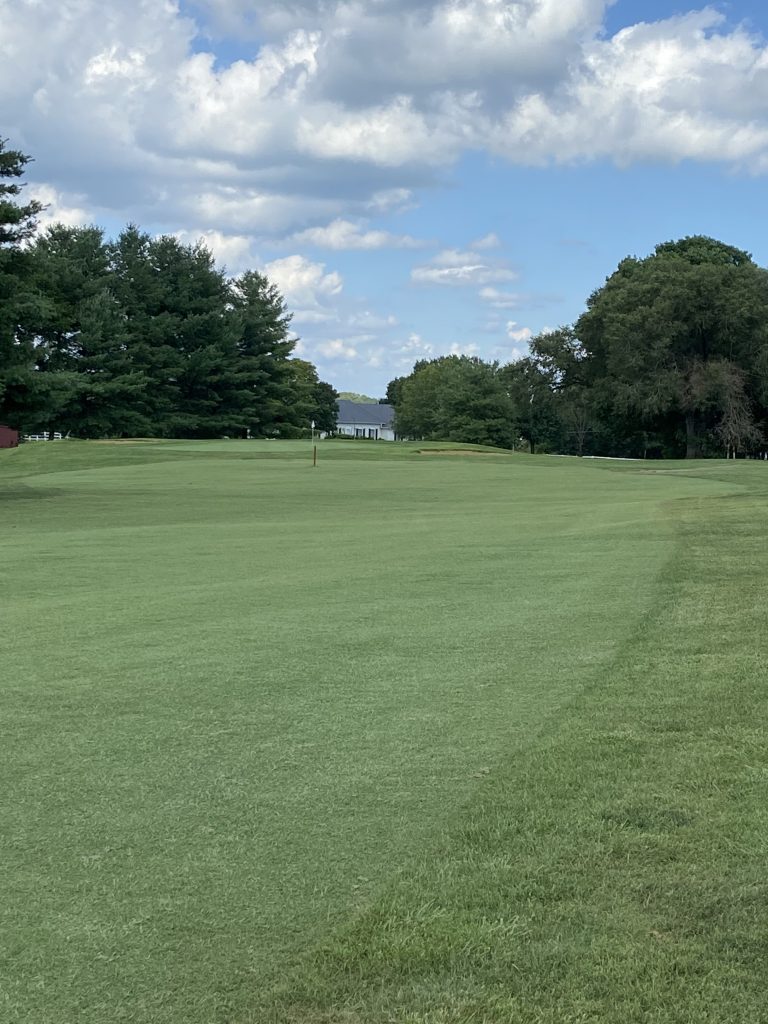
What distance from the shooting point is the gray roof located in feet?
474

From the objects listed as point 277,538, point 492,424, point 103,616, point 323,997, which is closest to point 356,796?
point 323,997

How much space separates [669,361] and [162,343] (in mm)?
35419

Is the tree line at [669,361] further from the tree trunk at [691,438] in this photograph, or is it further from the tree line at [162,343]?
the tree line at [162,343]

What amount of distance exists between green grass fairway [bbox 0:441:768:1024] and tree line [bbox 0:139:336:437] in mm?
54030

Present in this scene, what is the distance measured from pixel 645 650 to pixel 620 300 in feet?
180

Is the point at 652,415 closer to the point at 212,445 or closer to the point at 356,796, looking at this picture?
the point at 212,445

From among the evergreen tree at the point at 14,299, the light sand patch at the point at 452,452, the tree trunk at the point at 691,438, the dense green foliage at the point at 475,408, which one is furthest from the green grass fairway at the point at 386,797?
the dense green foliage at the point at 475,408

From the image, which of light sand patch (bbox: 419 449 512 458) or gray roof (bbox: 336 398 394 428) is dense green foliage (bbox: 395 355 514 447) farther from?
gray roof (bbox: 336 398 394 428)

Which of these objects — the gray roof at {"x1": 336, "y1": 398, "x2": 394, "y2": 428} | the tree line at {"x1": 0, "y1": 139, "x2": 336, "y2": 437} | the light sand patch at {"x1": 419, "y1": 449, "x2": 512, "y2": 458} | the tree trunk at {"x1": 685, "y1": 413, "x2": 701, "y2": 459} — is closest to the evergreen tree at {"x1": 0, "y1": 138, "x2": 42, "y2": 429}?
the light sand patch at {"x1": 419, "y1": 449, "x2": 512, "y2": 458}

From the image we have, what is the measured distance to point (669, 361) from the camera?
56250mm

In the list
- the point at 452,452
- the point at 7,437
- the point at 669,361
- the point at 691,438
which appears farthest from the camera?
the point at 7,437

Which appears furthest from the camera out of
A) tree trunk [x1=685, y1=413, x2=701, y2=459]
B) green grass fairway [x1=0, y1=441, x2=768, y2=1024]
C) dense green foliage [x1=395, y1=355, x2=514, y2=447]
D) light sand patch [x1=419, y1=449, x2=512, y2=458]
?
dense green foliage [x1=395, y1=355, x2=514, y2=447]

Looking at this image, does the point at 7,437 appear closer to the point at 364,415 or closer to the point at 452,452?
the point at 452,452

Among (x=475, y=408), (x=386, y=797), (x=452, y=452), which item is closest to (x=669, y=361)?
(x=452, y=452)
